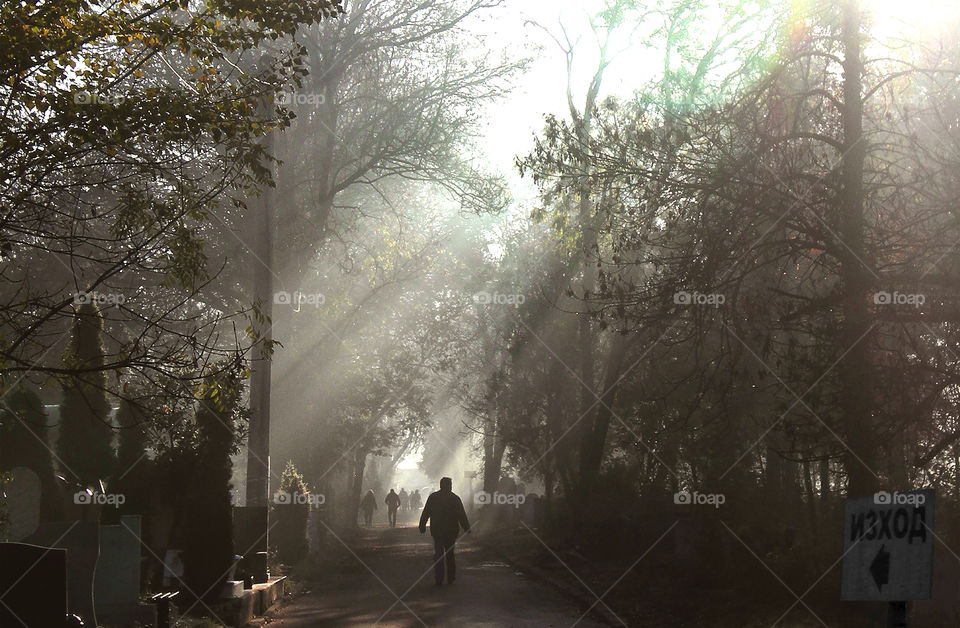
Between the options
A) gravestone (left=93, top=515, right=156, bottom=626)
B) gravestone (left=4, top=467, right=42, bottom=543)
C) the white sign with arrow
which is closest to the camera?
the white sign with arrow

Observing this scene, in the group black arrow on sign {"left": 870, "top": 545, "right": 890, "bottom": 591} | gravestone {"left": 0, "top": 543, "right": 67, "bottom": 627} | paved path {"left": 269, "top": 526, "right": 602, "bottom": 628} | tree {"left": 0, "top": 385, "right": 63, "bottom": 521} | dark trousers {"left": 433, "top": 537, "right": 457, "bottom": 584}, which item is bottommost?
paved path {"left": 269, "top": 526, "right": 602, "bottom": 628}

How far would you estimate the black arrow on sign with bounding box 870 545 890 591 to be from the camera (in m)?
5.33

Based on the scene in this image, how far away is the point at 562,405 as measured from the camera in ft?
103

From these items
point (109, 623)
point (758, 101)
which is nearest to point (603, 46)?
point (758, 101)

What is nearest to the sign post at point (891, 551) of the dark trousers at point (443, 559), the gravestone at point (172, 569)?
the gravestone at point (172, 569)

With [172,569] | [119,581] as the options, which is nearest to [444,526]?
[172,569]

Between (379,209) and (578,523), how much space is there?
462 inches

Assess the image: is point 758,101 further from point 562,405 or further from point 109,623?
point 562,405

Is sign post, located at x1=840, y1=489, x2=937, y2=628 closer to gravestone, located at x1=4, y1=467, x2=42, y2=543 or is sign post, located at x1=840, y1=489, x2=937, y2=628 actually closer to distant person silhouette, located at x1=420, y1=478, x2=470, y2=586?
gravestone, located at x1=4, y1=467, x2=42, y2=543

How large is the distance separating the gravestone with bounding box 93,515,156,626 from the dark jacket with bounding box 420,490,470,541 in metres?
6.87

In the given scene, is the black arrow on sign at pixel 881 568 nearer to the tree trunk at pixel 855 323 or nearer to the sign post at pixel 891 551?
the sign post at pixel 891 551

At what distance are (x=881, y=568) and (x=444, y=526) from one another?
1301cm

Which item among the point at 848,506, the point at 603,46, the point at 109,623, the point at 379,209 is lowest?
the point at 109,623

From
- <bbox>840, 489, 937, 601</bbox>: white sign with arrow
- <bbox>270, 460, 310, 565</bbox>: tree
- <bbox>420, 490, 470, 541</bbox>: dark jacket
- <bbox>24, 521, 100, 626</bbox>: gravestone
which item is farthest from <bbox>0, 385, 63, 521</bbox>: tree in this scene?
<bbox>840, 489, 937, 601</bbox>: white sign with arrow
